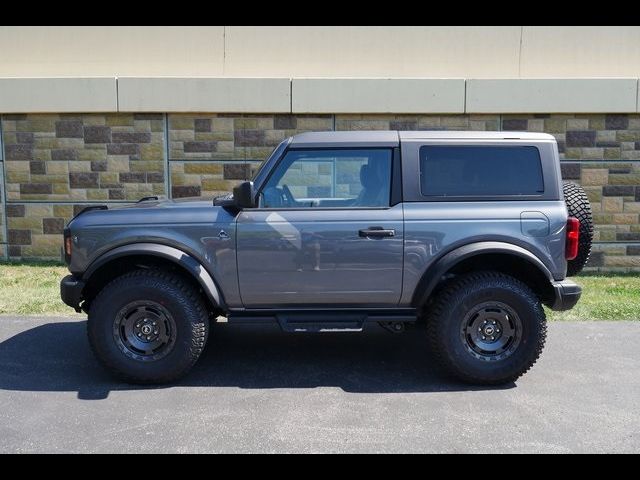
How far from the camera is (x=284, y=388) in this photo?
14.5 ft

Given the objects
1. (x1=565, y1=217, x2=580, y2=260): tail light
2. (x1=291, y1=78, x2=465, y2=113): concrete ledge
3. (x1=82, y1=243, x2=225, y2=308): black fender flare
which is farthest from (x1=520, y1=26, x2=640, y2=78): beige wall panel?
(x1=82, y1=243, x2=225, y2=308): black fender flare

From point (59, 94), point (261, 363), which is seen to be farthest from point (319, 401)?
point (59, 94)

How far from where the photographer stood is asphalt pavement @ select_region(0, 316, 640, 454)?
3.53 metres

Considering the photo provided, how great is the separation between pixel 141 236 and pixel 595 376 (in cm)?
386

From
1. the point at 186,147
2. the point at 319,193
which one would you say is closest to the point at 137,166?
the point at 186,147

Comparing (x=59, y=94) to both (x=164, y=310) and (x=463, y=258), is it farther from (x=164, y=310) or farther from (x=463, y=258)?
(x=463, y=258)

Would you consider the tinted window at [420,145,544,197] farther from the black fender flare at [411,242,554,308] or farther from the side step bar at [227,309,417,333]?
the side step bar at [227,309,417,333]

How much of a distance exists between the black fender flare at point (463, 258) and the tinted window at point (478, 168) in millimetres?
466

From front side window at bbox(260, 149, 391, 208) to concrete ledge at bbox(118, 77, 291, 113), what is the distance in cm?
413

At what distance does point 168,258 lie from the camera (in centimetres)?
441

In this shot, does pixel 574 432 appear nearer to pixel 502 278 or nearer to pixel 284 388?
pixel 502 278

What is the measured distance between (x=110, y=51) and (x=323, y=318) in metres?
6.59

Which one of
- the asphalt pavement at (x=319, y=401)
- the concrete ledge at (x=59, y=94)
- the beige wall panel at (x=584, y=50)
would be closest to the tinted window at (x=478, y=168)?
the asphalt pavement at (x=319, y=401)

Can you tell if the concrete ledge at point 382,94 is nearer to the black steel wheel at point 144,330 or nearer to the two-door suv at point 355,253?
the two-door suv at point 355,253
